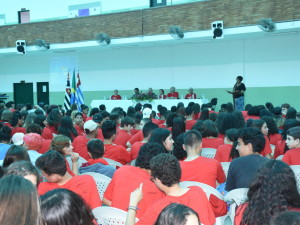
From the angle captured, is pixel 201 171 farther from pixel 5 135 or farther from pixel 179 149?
pixel 5 135

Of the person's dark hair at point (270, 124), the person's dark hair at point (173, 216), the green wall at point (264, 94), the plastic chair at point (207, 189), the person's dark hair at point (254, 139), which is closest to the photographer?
the person's dark hair at point (173, 216)

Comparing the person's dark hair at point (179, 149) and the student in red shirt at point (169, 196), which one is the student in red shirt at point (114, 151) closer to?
the person's dark hair at point (179, 149)

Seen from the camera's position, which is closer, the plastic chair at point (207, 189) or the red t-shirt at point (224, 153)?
the plastic chair at point (207, 189)

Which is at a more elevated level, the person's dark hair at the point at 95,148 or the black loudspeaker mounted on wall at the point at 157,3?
the black loudspeaker mounted on wall at the point at 157,3

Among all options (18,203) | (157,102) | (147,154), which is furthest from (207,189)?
(157,102)

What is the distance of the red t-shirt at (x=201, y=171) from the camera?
4324mm

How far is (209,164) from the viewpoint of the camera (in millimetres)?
4383

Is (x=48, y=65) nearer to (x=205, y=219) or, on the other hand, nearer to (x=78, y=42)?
(x=78, y=42)

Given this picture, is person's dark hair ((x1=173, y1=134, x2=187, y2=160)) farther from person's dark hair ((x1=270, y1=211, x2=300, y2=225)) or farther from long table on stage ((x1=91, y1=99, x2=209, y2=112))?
long table on stage ((x1=91, y1=99, x2=209, y2=112))

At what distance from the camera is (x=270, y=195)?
2525mm

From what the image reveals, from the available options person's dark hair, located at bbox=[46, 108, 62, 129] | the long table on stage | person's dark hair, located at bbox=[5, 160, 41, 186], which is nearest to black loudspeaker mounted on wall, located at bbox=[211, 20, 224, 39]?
the long table on stage

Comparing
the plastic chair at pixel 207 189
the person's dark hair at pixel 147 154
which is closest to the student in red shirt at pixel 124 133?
the person's dark hair at pixel 147 154

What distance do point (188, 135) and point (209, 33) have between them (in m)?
11.9

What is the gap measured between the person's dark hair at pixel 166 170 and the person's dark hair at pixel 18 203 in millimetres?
1544
